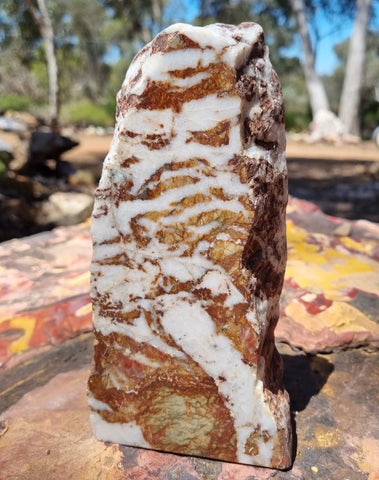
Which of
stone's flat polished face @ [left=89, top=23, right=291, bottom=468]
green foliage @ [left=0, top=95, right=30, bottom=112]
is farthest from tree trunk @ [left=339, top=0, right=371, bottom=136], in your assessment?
stone's flat polished face @ [left=89, top=23, right=291, bottom=468]

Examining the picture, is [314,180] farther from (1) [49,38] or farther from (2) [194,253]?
(2) [194,253]

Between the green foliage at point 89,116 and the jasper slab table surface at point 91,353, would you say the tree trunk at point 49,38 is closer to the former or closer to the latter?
the green foliage at point 89,116

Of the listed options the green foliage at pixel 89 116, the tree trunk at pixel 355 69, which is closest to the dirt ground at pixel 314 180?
the tree trunk at pixel 355 69

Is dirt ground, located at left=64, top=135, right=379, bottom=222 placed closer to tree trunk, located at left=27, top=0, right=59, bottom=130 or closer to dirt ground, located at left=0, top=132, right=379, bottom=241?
dirt ground, located at left=0, top=132, right=379, bottom=241

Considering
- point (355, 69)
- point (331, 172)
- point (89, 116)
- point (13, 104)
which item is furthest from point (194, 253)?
point (89, 116)

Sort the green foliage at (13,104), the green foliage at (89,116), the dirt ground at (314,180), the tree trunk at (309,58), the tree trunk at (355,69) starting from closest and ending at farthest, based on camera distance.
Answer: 1. the dirt ground at (314,180)
2. the tree trunk at (355,69)
3. the green foliage at (13,104)
4. the tree trunk at (309,58)
5. the green foliage at (89,116)

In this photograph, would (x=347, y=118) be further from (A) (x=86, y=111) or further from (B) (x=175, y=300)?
(B) (x=175, y=300)
